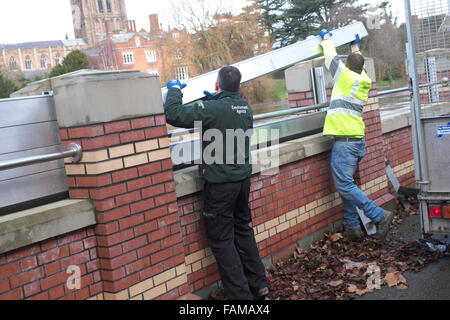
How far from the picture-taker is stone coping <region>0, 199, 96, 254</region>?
3053mm

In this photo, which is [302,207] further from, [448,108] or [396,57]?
[396,57]

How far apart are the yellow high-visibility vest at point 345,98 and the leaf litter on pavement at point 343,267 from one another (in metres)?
1.34

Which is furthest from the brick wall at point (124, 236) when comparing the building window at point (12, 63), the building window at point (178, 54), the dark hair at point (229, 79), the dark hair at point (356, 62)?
the building window at point (12, 63)

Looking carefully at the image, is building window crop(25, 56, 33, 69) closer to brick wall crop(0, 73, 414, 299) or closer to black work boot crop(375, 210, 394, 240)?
black work boot crop(375, 210, 394, 240)

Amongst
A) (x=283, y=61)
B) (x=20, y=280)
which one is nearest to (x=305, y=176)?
(x=283, y=61)

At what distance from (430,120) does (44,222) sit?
399cm

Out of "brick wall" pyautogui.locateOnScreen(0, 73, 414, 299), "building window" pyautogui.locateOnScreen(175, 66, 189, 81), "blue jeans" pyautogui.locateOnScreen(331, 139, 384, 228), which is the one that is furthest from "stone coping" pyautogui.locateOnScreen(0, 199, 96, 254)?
"building window" pyautogui.locateOnScreen(175, 66, 189, 81)

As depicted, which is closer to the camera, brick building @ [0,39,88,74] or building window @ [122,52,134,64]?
building window @ [122,52,134,64]

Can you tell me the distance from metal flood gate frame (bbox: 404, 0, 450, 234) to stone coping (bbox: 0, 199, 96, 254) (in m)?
3.54

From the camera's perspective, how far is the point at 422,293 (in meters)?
4.41

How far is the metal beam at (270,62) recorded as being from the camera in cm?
467

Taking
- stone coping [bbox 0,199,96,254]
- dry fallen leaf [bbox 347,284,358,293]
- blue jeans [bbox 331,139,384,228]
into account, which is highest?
stone coping [bbox 0,199,96,254]

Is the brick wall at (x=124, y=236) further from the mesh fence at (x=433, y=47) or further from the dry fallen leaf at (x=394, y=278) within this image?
the mesh fence at (x=433, y=47)

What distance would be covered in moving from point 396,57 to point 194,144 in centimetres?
727
